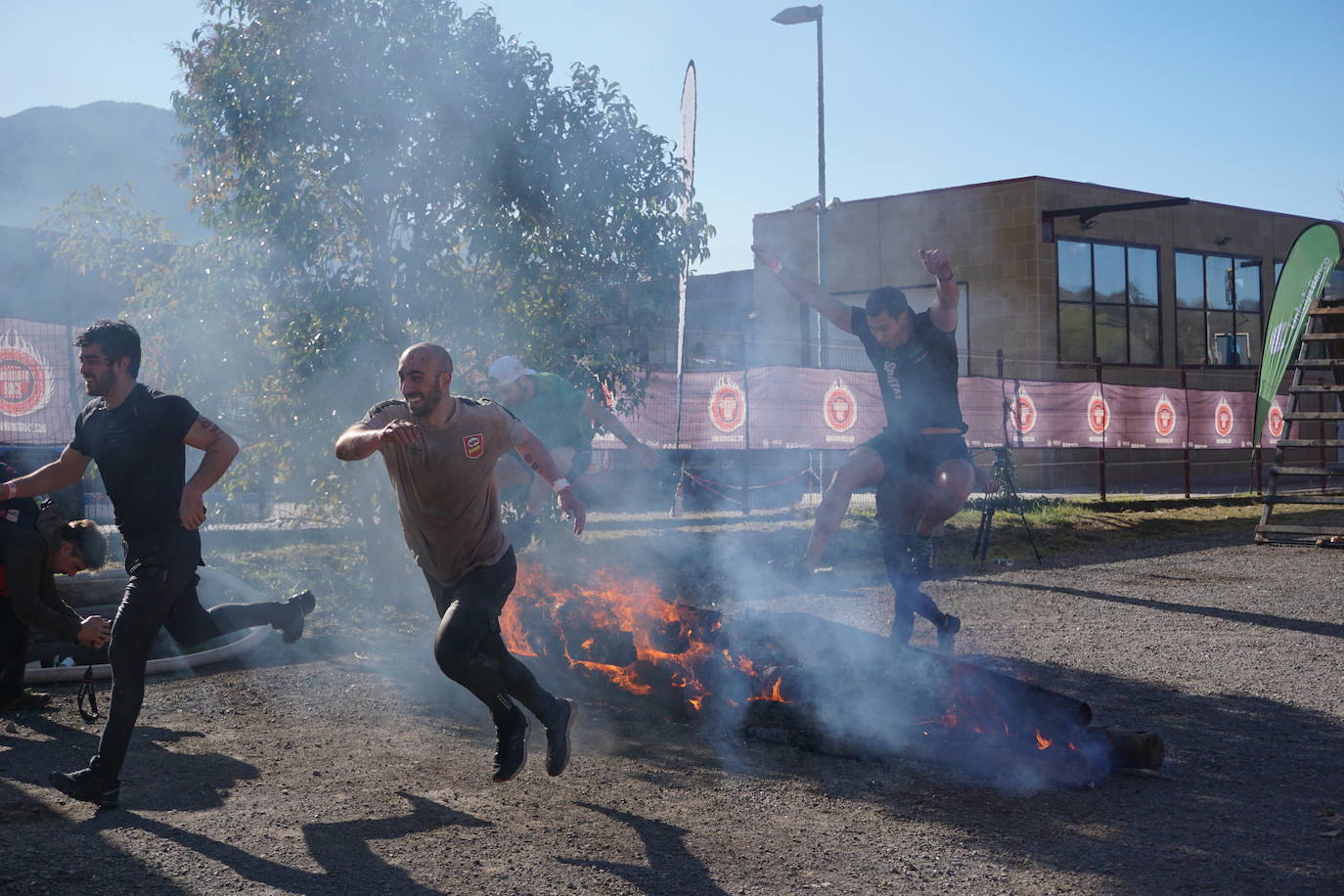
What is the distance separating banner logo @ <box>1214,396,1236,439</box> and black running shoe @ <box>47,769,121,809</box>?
66.2 feet

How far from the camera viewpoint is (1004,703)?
458 centimetres

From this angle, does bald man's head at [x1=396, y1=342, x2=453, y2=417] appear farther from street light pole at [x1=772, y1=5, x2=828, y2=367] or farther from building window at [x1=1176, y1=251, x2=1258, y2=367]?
building window at [x1=1176, y1=251, x2=1258, y2=367]

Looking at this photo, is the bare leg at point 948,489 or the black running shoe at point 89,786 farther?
the bare leg at point 948,489

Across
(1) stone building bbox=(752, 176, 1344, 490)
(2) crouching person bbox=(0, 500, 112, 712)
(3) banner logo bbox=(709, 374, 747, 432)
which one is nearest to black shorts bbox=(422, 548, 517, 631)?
(2) crouching person bbox=(0, 500, 112, 712)

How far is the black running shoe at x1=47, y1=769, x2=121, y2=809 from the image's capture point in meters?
4.00

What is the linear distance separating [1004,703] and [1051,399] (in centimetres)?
1378

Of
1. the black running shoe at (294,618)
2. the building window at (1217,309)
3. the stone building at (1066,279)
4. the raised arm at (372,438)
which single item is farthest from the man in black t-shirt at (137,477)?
the building window at (1217,309)

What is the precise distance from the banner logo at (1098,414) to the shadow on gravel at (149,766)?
15.6 meters

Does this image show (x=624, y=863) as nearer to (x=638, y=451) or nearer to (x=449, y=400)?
(x=449, y=400)

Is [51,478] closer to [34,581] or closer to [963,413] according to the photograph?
[34,581]

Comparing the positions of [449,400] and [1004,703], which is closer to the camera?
[449,400]

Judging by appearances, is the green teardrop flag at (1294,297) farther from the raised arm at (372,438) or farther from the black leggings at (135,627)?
the black leggings at (135,627)

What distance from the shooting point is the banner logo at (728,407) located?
1438 cm

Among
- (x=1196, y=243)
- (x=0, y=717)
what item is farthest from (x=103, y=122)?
(x=0, y=717)
